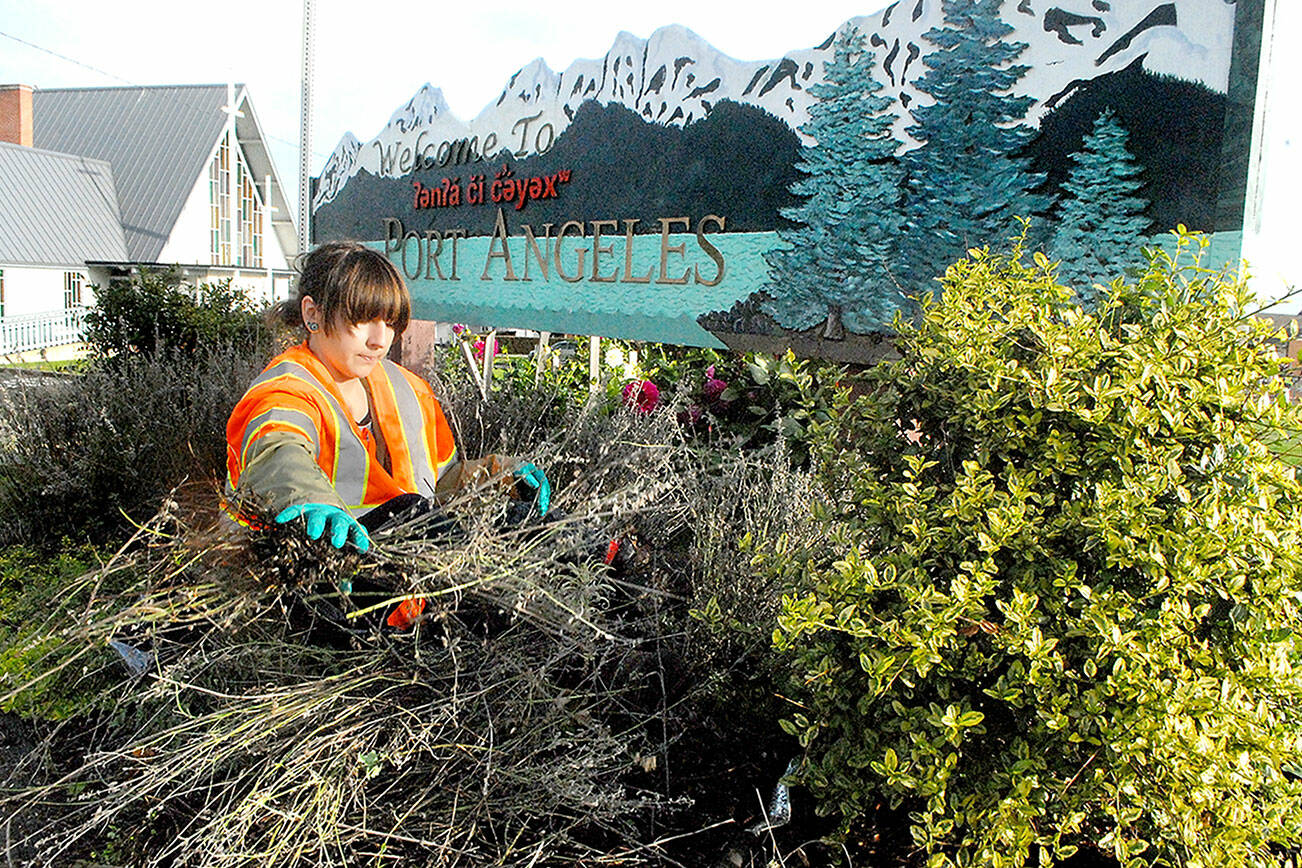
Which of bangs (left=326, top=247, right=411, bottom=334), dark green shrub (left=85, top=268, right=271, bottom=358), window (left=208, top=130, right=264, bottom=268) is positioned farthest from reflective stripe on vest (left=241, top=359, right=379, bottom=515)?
window (left=208, top=130, right=264, bottom=268)

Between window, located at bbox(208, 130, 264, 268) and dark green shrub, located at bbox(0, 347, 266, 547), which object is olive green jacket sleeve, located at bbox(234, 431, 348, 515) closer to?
dark green shrub, located at bbox(0, 347, 266, 547)

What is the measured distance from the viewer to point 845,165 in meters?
3.17

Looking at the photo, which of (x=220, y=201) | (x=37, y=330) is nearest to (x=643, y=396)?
(x=37, y=330)

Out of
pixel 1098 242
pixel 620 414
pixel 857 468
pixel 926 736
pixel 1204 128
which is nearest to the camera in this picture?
pixel 926 736

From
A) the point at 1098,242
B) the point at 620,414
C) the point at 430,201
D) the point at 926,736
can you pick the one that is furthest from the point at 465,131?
the point at 926,736

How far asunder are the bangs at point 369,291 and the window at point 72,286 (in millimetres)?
28864

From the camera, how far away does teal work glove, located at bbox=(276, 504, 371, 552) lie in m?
1.97

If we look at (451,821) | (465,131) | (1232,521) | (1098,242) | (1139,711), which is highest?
(465,131)

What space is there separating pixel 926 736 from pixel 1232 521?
24.5 inches

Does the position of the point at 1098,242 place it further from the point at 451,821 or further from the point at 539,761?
the point at 451,821

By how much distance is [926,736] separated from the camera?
1693mm

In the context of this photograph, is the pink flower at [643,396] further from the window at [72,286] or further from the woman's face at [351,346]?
the window at [72,286]

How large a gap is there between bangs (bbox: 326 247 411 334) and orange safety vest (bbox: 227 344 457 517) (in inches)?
7.4

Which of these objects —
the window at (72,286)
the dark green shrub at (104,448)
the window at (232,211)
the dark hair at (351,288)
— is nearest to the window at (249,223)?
the window at (232,211)
